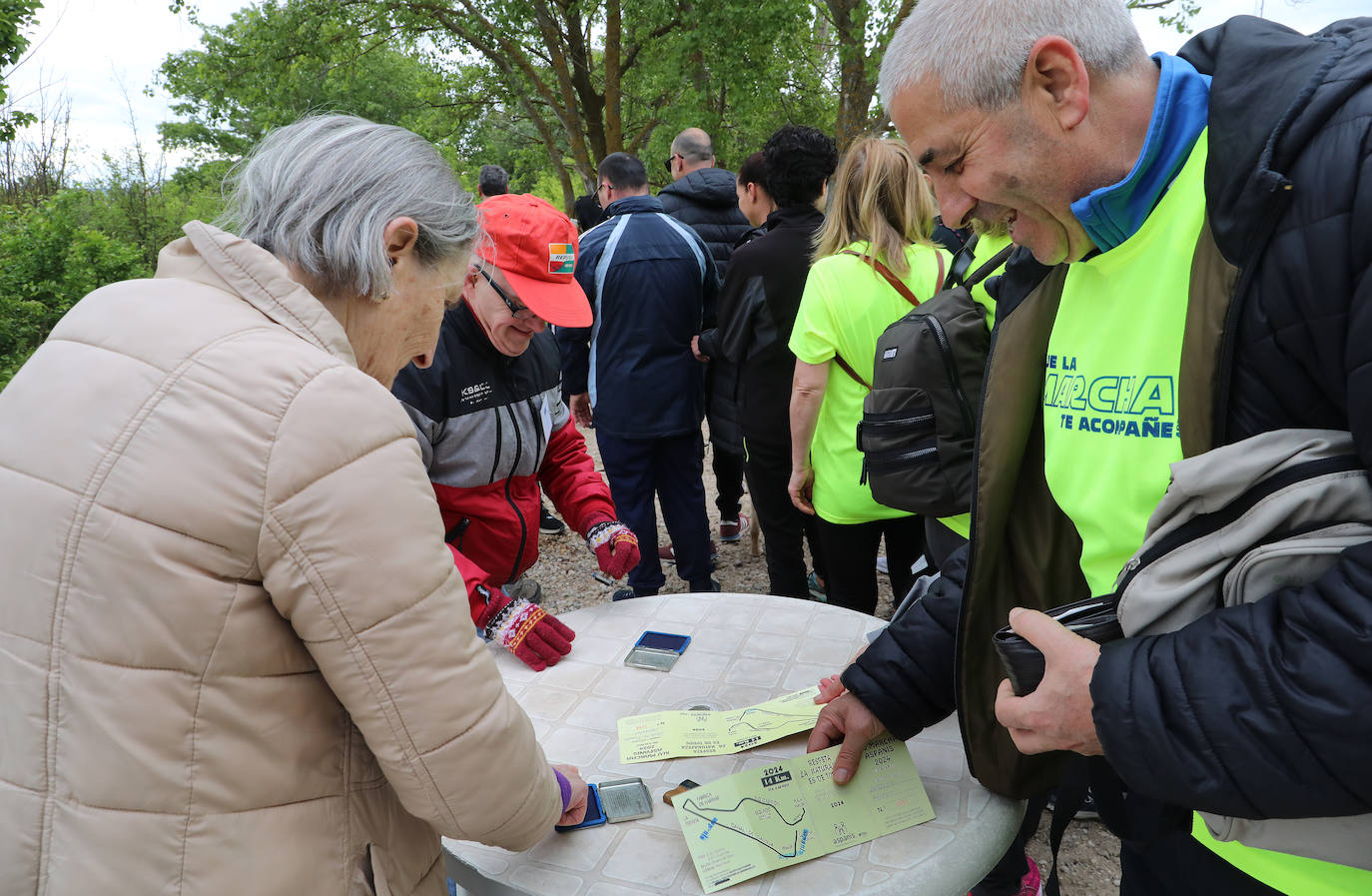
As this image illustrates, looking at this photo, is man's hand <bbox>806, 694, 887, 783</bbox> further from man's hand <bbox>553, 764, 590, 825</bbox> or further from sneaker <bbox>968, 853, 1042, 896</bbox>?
sneaker <bbox>968, 853, 1042, 896</bbox>

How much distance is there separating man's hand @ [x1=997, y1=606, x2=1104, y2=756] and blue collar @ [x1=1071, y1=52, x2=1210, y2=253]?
1.80 ft

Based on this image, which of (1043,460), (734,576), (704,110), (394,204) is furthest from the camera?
(704,110)

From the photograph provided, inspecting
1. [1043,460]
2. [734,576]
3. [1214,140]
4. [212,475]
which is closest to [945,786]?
[1043,460]

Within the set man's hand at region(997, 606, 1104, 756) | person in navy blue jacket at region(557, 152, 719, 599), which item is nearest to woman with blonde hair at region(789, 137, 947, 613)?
person in navy blue jacket at region(557, 152, 719, 599)

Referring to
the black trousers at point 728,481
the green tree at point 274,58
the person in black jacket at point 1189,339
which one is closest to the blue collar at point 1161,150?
the person in black jacket at point 1189,339

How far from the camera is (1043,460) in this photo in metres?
1.35

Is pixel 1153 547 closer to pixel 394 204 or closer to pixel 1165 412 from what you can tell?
pixel 1165 412

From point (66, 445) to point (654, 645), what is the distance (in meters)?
1.26

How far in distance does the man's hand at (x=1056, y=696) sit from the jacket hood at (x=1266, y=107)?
0.47m

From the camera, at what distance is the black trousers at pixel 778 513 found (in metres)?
3.71

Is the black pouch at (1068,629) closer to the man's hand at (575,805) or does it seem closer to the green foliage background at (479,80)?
the man's hand at (575,805)

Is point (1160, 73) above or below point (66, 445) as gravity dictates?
above

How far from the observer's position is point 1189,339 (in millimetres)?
975

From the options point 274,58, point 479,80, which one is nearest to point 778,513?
point 274,58
